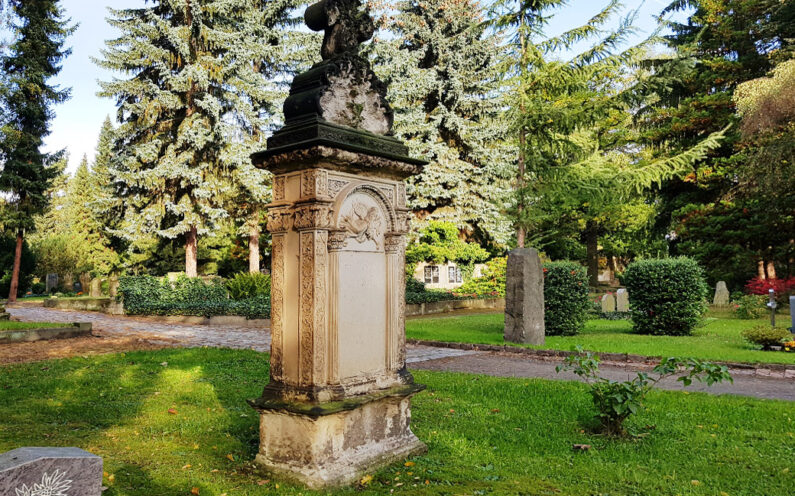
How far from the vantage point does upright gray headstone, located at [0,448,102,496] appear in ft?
7.72

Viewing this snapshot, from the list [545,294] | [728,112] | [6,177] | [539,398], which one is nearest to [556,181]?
[545,294]

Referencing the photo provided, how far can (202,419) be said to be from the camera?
5.95 m

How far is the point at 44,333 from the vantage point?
1322 cm

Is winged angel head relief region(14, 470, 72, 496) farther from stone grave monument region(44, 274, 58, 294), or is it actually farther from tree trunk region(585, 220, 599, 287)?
stone grave monument region(44, 274, 58, 294)

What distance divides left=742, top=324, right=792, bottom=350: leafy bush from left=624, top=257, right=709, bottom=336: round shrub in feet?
8.05

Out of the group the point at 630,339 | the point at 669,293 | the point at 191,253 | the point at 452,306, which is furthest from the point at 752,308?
the point at 191,253

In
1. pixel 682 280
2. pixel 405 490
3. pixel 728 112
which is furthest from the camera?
pixel 728 112

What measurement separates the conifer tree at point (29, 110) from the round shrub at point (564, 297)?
24027mm

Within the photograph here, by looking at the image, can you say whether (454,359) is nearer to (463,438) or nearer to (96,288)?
(463,438)

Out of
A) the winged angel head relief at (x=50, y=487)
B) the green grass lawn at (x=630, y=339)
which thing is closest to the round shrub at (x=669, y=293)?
the green grass lawn at (x=630, y=339)

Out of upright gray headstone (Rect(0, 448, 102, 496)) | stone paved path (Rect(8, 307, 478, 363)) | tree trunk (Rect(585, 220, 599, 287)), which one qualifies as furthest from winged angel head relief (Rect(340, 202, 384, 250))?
tree trunk (Rect(585, 220, 599, 287))

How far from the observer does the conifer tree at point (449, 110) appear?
29.3 metres

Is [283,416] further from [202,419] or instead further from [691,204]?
[691,204]

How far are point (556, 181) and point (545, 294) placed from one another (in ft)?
14.3
